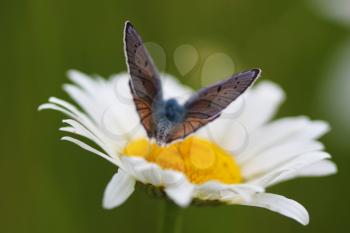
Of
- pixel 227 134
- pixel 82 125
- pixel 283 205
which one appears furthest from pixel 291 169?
pixel 227 134

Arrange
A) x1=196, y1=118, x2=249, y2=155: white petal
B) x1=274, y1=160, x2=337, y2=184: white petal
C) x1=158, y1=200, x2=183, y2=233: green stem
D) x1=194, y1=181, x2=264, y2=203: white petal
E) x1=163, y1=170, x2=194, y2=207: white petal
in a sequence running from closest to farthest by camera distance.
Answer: x1=163, y1=170, x2=194, y2=207: white petal → x1=194, y1=181, x2=264, y2=203: white petal → x1=158, y1=200, x2=183, y2=233: green stem → x1=274, y1=160, x2=337, y2=184: white petal → x1=196, y1=118, x2=249, y2=155: white petal

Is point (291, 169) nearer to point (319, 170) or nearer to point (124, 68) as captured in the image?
point (319, 170)

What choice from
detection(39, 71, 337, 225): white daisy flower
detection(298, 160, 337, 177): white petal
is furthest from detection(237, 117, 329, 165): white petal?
detection(298, 160, 337, 177): white petal

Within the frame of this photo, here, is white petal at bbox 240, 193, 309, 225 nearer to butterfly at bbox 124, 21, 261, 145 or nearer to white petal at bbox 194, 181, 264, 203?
white petal at bbox 194, 181, 264, 203

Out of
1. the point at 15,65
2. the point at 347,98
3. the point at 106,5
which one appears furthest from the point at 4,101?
the point at 347,98

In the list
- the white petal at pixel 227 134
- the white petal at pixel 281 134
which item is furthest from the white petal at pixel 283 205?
the white petal at pixel 227 134

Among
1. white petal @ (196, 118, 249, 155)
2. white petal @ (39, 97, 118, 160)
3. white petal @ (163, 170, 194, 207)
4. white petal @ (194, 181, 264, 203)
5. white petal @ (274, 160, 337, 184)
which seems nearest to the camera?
white petal @ (163, 170, 194, 207)
